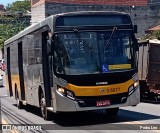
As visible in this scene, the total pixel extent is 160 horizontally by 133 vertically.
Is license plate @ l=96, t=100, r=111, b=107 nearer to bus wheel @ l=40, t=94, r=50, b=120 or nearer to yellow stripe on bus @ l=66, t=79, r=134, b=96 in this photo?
yellow stripe on bus @ l=66, t=79, r=134, b=96

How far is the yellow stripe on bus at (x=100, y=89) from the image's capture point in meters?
13.3

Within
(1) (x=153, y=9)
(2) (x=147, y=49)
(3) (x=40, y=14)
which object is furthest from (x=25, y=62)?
(1) (x=153, y=9)

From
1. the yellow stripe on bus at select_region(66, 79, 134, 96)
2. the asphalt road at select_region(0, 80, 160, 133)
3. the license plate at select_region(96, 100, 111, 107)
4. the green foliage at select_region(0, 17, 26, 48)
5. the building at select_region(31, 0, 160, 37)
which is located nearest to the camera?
the asphalt road at select_region(0, 80, 160, 133)

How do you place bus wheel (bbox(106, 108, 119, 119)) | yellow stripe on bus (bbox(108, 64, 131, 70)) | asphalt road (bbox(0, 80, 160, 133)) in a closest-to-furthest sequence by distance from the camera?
asphalt road (bbox(0, 80, 160, 133)) → yellow stripe on bus (bbox(108, 64, 131, 70)) → bus wheel (bbox(106, 108, 119, 119))

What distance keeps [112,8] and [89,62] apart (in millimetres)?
71050

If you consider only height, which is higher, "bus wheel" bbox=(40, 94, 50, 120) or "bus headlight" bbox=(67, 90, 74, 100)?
"bus headlight" bbox=(67, 90, 74, 100)

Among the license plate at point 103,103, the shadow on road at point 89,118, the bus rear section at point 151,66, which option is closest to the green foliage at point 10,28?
the bus rear section at point 151,66

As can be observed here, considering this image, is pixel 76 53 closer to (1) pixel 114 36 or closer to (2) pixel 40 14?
(1) pixel 114 36

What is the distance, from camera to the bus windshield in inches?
526

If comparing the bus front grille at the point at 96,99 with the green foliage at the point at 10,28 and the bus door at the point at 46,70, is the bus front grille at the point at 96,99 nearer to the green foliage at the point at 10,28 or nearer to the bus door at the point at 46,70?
the bus door at the point at 46,70

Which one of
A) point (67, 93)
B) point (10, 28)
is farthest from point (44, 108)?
point (10, 28)

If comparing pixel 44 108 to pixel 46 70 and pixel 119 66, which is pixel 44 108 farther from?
pixel 119 66

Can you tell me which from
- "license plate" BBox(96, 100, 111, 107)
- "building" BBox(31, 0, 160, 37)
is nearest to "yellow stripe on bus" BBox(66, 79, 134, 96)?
"license plate" BBox(96, 100, 111, 107)

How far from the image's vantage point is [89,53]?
13.5m
